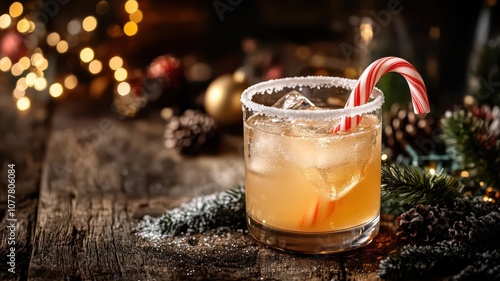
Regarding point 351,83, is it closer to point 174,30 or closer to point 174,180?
point 174,180

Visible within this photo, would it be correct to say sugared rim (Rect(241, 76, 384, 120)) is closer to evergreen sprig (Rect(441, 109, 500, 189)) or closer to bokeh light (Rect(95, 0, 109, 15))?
evergreen sprig (Rect(441, 109, 500, 189))

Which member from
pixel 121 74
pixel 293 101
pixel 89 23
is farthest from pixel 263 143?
pixel 89 23

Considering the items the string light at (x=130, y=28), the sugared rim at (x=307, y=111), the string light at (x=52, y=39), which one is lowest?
the string light at (x=52, y=39)

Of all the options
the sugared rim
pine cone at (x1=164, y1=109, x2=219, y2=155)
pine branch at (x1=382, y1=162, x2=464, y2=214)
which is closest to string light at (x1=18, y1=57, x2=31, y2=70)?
pine cone at (x1=164, y1=109, x2=219, y2=155)

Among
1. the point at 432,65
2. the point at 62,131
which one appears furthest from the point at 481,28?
the point at 62,131

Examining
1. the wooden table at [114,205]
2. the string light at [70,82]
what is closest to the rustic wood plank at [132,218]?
the wooden table at [114,205]

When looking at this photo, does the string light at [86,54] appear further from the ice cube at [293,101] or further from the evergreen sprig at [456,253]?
the evergreen sprig at [456,253]
